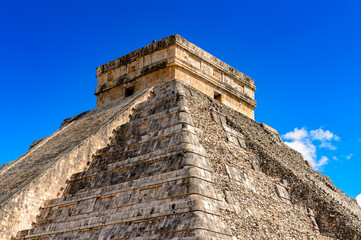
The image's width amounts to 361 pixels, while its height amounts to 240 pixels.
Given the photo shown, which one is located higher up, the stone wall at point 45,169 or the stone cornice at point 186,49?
the stone cornice at point 186,49

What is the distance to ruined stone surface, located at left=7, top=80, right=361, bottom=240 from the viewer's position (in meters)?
8.54

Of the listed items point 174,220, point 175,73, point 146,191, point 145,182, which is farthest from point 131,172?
point 175,73

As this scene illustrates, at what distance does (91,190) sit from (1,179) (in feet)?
13.1

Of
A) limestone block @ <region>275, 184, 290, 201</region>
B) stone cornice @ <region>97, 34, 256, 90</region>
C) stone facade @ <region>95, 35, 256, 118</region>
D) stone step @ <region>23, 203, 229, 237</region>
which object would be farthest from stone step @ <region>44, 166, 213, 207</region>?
stone cornice @ <region>97, 34, 256, 90</region>

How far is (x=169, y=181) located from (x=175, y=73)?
6784 mm

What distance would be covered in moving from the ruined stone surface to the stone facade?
1.76 meters

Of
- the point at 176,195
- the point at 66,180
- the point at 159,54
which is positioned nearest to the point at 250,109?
the point at 159,54

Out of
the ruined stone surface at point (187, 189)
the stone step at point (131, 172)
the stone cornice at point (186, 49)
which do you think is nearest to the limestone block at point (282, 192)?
the ruined stone surface at point (187, 189)

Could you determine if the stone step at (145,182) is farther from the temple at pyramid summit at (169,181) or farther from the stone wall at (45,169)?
the stone wall at (45,169)

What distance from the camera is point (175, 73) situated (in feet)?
49.8

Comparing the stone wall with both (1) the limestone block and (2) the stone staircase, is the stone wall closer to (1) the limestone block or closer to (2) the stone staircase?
(2) the stone staircase

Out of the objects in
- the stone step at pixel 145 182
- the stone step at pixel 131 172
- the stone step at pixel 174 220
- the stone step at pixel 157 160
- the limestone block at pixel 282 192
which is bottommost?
the stone step at pixel 174 220

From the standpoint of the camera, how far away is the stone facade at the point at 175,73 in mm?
15500

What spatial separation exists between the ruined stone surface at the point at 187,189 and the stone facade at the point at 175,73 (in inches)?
69.4
